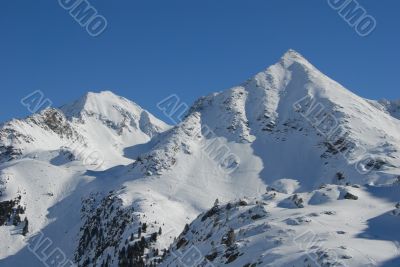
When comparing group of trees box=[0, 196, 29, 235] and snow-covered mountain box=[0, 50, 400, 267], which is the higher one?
snow-covered mountain box=[0, 50, 400, 267]

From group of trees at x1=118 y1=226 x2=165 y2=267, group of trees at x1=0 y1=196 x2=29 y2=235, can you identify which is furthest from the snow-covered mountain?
group of trees at x1=0 y1=196 x2=29 y2=235

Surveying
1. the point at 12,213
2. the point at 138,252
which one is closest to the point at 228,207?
the point at 138,252

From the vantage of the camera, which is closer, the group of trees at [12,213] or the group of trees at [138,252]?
the group of trees at [138,252]

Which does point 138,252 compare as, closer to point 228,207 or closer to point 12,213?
point 228,207

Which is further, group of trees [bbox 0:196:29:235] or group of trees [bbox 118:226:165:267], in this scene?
group of trees [bbox 0:196:29:235]

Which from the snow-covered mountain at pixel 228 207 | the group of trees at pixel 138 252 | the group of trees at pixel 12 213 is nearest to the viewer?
the snow-covered mountain at pixel 228 207

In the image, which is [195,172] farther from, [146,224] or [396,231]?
[396,231]

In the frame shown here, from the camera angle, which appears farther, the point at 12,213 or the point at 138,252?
the point at 12,213

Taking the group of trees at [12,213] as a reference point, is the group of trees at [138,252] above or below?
above

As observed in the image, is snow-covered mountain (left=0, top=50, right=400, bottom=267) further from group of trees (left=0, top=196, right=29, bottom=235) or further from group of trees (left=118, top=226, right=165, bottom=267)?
group of trees (left=0, top=196, right=29, bottom=235)

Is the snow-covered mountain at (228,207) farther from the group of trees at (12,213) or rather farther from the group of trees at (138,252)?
the group of trees at (12,213)

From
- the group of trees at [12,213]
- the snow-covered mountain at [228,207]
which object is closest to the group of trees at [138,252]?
the snow-covered mountain at [228,207]
